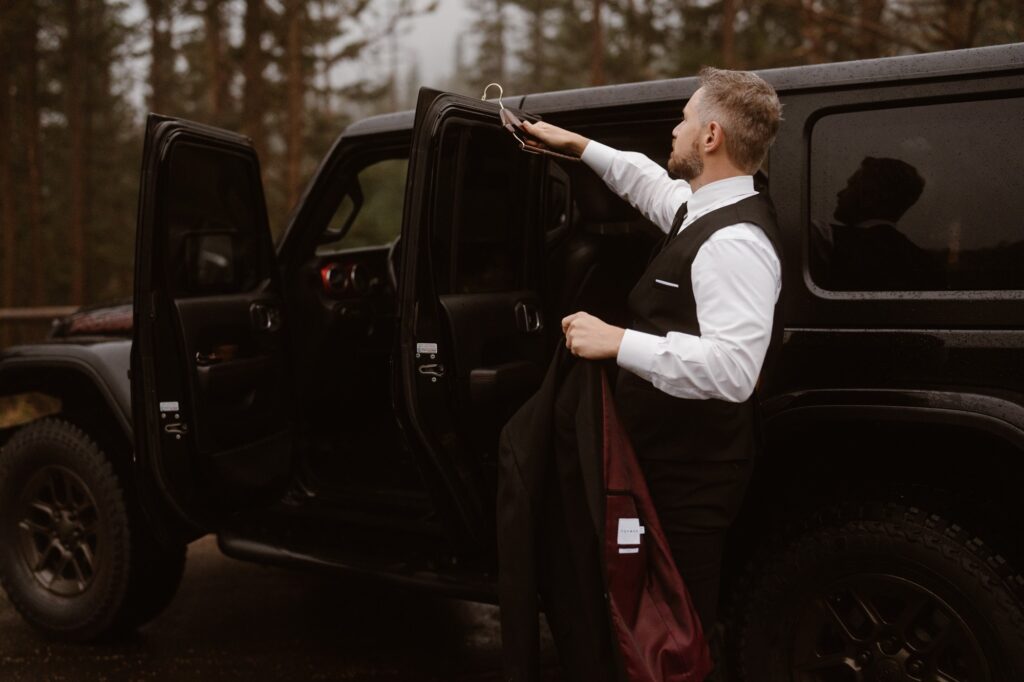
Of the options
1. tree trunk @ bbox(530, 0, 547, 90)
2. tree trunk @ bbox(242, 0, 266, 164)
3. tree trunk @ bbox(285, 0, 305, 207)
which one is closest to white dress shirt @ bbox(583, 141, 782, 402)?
tree trunk @ bbox(285, 0, 305, 207)

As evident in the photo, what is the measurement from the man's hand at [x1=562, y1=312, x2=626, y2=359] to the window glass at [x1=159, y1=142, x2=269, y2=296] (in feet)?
5.76

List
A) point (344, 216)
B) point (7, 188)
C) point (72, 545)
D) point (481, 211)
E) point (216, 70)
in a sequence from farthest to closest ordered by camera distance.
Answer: point (7, 188) → point (216, 70) → point (344, 216) → point (72, 545) → point (481, 211)

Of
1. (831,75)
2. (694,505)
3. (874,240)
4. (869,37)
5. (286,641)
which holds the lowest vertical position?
(286,641)

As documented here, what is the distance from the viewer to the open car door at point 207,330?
131 inches

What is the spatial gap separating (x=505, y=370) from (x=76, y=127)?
72.5ft

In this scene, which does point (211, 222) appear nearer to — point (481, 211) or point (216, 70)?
point (481, 211)

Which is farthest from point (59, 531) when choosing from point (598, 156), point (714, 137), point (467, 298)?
point (714, 137)

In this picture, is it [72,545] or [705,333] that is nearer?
[705,333]

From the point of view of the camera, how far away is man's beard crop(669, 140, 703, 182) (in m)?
2.35

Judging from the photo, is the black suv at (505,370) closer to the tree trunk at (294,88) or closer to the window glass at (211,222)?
the window glass at (211,222)

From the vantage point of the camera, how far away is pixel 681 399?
2322mm

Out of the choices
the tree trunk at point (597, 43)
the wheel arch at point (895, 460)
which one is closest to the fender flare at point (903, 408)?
the wheel arch at point (895, 460)

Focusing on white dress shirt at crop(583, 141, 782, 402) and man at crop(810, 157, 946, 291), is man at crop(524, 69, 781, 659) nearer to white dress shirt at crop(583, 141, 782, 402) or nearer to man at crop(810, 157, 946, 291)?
white dress shirt at crop(583, 141, 782, 402)

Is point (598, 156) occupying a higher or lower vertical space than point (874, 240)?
higher
